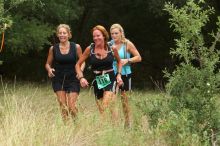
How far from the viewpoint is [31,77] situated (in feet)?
78.7

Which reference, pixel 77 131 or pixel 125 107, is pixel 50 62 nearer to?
pixel 125 107

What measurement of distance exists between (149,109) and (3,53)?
14080 mm

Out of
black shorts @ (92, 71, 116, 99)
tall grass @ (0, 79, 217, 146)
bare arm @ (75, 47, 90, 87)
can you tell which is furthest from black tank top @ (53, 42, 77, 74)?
tall grass @ (0, 79, 217, 146)

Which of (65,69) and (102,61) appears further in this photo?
(65,69)

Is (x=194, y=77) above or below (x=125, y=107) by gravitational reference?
above

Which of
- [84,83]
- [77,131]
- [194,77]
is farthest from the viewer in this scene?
[84,83]

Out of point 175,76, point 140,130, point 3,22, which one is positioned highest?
point 3,22

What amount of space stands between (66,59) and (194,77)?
2.24 metres

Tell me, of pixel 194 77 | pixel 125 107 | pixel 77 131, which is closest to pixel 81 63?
pixel 125 107

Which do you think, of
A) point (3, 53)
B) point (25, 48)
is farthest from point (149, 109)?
point (3, 53)

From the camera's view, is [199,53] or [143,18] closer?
[199,53]

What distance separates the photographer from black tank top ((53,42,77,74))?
793 cm

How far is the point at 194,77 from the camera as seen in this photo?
649 cm

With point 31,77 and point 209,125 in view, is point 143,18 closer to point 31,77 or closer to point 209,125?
point 31,77
